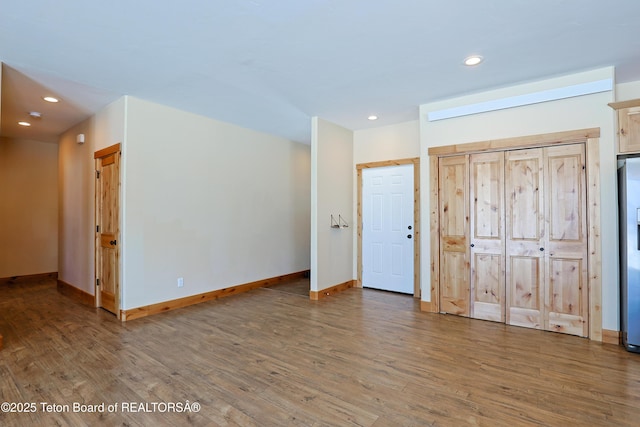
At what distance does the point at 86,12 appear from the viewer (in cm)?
237

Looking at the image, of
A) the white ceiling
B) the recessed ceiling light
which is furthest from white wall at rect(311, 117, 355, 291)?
the recessed ceiling light

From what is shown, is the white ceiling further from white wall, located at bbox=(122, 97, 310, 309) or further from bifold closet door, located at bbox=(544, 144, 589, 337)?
bifold closet door, located at bbox=(544, 144, 589, 337)

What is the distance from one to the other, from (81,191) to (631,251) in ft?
22.9

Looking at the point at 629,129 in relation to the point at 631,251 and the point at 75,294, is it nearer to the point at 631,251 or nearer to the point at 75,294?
the point at 631,251

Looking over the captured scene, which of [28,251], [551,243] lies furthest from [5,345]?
[551,243]

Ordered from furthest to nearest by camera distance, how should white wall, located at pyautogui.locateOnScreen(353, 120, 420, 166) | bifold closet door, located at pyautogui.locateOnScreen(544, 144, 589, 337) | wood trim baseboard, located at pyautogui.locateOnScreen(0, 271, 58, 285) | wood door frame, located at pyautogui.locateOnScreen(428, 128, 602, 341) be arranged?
wood trim baseboard, located at pyautogui.locateOnScreen(0, 271, 58, 285) < white wall, located at pyautogui.locateOnScreen(353, 120, 420, 166) < bifold closet door, located at pyautogui.locateOnScreen(544, 144, 589, 337) < wood door frame, located at pyautogui.locateOnScreen(428, 128, 602, 341)

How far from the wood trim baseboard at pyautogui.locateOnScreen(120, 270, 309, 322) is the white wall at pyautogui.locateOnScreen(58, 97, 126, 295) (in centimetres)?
109

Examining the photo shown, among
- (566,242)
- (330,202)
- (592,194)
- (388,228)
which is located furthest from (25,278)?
(592,194)

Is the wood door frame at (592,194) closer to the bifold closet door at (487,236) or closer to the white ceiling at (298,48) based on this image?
the bifold closet door at (487,236)

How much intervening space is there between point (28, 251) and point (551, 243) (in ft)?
29.3

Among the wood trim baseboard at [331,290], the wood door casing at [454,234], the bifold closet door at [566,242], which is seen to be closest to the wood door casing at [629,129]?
the bifold closet door at [566,242]

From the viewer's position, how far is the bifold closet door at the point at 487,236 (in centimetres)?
389

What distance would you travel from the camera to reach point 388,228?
18.1ft

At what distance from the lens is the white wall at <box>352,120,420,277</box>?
5.23m
